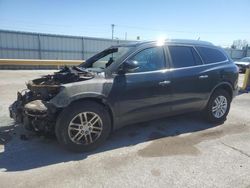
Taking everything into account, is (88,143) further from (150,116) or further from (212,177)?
(212,177)

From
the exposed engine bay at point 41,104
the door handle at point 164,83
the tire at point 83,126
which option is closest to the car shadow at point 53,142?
the tire at point 83,126

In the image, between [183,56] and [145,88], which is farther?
[183,56]

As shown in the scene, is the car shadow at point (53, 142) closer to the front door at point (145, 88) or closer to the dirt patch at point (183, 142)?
the dirt patch at point (183, 142)

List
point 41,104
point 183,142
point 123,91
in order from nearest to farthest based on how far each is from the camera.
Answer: point 41,104 < point 123,91 < point 183,142

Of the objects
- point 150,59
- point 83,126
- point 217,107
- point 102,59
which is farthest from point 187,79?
point 83,126

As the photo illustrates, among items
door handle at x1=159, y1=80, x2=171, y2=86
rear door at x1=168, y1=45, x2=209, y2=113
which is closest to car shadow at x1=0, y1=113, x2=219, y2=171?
rear door at x1=168, y1=45, x2=209, y2=113

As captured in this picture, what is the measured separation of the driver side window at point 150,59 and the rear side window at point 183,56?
0.28 m

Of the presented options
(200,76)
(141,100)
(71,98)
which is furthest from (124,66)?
(200,76)

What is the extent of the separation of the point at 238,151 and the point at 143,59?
2286 millimetres

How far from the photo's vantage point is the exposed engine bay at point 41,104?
346 centimetres

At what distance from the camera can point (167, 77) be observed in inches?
167

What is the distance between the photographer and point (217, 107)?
16.9 feet

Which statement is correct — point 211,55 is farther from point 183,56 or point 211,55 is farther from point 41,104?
point 41,104

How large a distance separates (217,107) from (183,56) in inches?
60.1
